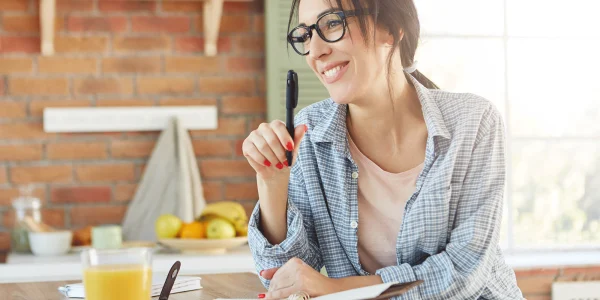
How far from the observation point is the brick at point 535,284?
11.0 ft

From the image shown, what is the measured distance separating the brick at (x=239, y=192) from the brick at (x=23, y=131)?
74cm

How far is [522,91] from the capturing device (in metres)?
3.53

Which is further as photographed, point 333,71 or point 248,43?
point 248,43

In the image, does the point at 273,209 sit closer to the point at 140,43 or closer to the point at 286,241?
the point at 286,241

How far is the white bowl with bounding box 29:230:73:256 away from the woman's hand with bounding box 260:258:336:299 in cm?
162

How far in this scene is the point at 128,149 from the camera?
327cm

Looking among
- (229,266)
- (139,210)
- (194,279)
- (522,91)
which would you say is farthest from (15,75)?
(522,91)

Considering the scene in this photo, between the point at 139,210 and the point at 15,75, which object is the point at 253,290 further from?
the point at 15,75

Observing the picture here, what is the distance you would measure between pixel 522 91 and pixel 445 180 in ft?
6.79

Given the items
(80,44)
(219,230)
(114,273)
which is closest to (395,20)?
(114,273)

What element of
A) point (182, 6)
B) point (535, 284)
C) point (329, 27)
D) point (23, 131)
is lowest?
Answer: point (535, 284)

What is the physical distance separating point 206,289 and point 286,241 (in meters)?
0.18

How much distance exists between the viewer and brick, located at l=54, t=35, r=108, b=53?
10.6ft

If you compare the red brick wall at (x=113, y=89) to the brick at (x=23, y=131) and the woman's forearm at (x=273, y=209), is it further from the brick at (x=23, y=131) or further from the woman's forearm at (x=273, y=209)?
the woman's forearm at (x=273, y=209)
